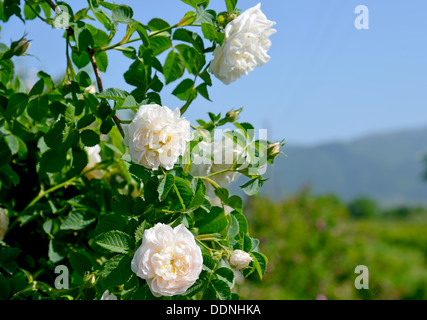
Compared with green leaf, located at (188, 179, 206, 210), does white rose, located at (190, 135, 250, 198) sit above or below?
above

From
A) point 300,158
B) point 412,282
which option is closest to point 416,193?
point 300,158

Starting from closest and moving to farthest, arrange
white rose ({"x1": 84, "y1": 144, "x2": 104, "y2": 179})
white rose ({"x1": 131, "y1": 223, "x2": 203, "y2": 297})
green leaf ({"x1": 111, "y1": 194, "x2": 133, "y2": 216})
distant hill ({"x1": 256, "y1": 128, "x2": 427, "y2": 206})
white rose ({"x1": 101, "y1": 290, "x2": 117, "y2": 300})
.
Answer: white rose ({"x1": 131, "y1": 223, "x2": 203, "y2": 297}) → green leaf ({"x1": 111, "y1": 194, "x2": 133, "y2": 216}) → white rose ({"x1": 101, "y1": 290, "x2": 117, "y2": 300}) → white rose ({"x1": 84, "y1": 144, "x2": 104, "y2": 179}) → distant hill ({"x1": 256, "y1": 128, "x2": 427, "y2": 206})

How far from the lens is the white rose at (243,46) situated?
2.68ft

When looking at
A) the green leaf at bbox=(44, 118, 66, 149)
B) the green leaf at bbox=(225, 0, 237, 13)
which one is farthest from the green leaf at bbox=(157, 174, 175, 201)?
the green leaf at bbox=(225, 0, 237, 13)

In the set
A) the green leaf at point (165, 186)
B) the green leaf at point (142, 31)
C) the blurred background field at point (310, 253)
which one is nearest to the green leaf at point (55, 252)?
the green leaf at point (165, 186)

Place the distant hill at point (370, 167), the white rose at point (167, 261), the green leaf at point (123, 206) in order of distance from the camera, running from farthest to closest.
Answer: the distant hill at point (370, 167) → the green leaf at point (123, 206) → the white rose at point (167, 261)

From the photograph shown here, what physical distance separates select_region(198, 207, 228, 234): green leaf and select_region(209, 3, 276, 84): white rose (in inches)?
9.5

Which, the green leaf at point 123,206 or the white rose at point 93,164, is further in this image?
the white rose at point 93,164

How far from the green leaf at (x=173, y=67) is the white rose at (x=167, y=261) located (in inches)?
13.5

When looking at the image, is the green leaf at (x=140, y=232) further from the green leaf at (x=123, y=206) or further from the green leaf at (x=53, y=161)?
the green leaf at (x=53, y=161)

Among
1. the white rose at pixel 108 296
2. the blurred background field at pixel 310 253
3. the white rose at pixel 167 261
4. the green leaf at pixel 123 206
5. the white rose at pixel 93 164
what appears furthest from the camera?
the blurred background field at pixel 310 253

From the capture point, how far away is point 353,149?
9594cm

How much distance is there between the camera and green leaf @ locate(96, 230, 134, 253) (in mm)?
702

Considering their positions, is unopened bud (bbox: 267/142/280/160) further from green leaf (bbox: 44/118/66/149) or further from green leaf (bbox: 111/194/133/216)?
green leaf (bbox: 44/118/66/149)
